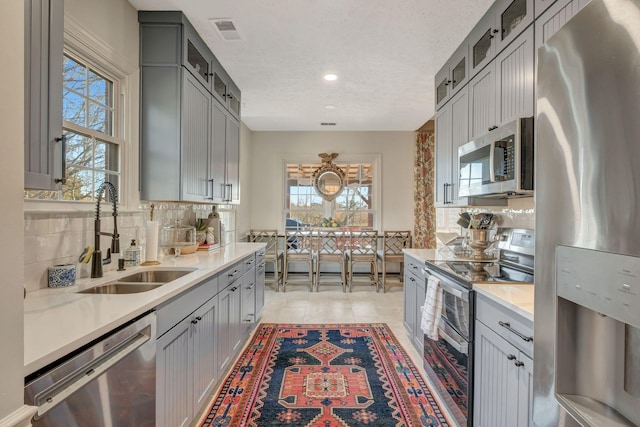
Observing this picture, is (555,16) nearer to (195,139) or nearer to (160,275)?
(195,139)

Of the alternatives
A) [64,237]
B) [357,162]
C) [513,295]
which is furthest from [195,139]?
[357,162]

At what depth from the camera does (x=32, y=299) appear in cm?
142

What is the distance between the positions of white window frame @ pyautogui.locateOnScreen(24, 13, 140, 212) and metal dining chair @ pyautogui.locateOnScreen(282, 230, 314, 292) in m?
2.99

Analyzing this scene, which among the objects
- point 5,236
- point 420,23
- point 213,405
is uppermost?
point 420,23

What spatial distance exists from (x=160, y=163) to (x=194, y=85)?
69cm

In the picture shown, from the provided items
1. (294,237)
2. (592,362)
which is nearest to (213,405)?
(592,362)

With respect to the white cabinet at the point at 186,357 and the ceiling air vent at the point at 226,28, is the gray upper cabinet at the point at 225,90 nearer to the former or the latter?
the ceiling air vent at the point at 226,28

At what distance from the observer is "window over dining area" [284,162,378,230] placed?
6105 millimetres

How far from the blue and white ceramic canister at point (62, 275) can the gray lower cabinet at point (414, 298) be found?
232 cm

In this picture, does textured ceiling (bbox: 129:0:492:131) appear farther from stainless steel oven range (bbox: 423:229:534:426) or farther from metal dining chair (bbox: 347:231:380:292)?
metal dining chair (bbox: 347:231:380:292)

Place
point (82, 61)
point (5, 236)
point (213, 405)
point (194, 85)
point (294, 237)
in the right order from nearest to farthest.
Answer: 1. point (5, 236)
2. point (82, 61)
3. point (213, 405)
4. point (194, 85)
5. point (294, 237)

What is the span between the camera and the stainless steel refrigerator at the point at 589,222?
1.95 ft

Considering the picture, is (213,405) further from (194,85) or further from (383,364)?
(194,85)

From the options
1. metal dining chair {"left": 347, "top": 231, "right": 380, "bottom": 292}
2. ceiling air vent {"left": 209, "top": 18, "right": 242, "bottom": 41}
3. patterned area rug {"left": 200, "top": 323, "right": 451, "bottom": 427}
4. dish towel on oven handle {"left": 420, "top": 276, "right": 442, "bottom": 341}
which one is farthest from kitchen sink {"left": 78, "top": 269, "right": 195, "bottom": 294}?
metal dining chair {"left": 347, "top": 231, "right": 380, "bottom": 292}
